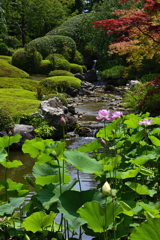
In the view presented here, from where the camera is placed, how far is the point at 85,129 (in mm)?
6855

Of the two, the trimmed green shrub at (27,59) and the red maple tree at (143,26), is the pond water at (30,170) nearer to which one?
the red maple tree at (143,26)

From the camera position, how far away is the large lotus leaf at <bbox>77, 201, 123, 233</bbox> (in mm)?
979

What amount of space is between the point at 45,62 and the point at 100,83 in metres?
4.44

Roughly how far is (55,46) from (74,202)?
20.1 m

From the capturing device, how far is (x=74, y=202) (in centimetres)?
120

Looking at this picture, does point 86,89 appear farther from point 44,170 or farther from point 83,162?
point 83,162

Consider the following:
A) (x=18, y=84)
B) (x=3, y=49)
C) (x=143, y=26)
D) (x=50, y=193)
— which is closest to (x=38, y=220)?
(x=50, y=193)

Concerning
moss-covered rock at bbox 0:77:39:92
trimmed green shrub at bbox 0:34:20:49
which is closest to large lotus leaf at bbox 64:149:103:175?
moss-covered rock at bbox 0:77:39:92

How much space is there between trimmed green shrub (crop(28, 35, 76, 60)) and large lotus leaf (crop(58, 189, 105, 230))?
63.7 ft

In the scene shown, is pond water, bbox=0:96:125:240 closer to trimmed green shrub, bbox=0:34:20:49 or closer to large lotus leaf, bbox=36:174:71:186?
large lotus leaf, bbox=36:174:71:186

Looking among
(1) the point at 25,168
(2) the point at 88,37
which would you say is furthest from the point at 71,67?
(1) the point at 25,168

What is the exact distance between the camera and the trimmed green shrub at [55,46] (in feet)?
64.4

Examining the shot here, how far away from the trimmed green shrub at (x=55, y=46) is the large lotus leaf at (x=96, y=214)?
1961 centimetres

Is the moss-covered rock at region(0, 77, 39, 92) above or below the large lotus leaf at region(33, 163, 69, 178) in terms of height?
below
